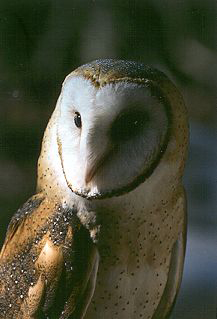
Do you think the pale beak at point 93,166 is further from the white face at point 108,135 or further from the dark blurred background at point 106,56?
the dark blurred background at point 106,56

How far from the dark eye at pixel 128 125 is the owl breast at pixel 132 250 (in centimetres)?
9

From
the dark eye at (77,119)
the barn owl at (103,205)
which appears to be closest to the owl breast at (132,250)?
the barn owl at (103,205)

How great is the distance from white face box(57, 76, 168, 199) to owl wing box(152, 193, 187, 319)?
0.40 feet

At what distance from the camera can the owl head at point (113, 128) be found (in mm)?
652

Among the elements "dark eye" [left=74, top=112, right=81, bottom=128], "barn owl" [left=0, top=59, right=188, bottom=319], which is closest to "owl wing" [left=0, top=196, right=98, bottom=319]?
"barn owl" [left=0, top=59, right=188, bottom=319]

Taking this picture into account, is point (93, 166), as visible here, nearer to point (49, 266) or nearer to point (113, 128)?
point (113, 128)

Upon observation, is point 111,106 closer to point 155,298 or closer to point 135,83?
point 135,83

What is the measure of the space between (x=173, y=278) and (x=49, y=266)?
21 centimetres

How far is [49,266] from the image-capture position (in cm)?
73

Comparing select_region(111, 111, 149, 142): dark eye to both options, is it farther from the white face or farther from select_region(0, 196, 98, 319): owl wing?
select_region(0, 196, 98, 319): owl wing

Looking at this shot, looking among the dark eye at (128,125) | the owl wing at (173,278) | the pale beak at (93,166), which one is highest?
the dark eye at (128,125)

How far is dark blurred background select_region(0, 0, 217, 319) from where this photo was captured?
0.76 meters

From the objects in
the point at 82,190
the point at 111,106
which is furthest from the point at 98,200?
the point at 111,106

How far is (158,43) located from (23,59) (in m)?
0.20
